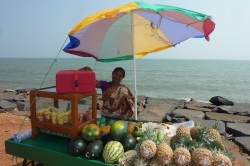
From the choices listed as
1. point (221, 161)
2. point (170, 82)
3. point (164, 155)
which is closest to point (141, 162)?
point (164, 155)

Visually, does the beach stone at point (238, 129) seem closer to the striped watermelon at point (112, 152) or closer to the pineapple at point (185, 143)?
the pineapple at point (185, 143)

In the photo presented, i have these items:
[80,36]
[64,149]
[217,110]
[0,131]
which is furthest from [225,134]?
[0,131]

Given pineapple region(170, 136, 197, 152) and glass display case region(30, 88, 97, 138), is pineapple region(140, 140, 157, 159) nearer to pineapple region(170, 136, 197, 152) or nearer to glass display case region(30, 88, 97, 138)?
pineapple region(170, 136, 197, 152)

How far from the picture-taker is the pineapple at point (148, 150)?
104 inches

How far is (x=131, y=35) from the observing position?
5.69 meters

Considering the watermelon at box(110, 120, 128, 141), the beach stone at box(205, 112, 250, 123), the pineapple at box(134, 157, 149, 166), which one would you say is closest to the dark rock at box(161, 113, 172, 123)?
the beach stone at box(205, 112, 250, 123)

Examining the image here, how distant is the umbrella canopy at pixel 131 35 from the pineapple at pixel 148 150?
257 centimetres

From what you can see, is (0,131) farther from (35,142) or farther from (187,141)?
(187,141)

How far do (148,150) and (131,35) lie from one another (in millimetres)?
3536

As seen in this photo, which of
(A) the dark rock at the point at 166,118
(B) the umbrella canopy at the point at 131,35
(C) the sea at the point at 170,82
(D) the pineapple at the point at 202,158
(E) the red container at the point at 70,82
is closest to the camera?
(D) the pineapple at the point at 202,158

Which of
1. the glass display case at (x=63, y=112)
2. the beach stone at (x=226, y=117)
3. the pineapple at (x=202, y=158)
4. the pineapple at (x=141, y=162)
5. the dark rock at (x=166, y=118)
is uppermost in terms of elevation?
the glass display case at (x=63, y=112)

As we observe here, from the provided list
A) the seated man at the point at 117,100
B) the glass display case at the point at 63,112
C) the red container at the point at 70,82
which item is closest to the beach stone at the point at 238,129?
the seated man at the point at 117,100

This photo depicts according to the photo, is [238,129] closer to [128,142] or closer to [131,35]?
[131,35]

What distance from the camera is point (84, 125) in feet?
11.9
